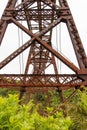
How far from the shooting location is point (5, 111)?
5.31 m

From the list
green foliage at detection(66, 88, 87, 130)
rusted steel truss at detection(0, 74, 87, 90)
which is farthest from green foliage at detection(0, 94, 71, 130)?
rusted steel truss at detection(0, 74, 87, 90)

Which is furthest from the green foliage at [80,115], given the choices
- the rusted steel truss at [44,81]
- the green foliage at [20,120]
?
the rusted steel truss at [44,81]

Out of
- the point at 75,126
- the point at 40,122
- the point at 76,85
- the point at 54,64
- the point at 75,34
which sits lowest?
the point at 54,64

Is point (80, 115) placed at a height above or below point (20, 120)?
below

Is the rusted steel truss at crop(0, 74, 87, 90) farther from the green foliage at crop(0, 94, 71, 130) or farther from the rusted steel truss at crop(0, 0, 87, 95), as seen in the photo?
the green foliage at crop(0, 94, 71, 130)

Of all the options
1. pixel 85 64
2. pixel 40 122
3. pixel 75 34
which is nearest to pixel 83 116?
pixel 40 122

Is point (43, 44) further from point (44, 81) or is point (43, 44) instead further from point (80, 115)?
point (80, 115)

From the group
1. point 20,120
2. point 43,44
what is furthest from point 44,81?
point 20,120

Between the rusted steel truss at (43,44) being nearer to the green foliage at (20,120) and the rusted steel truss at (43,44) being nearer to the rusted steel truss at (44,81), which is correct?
the rusted steel truss at (44,81)

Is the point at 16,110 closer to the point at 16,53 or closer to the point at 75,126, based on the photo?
the point at 75,126

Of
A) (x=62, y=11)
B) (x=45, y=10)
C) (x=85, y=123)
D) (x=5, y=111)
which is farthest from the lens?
(x=45, y=10)

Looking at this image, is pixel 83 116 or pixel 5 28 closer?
pixel 83 116

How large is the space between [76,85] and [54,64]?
40.8 feet

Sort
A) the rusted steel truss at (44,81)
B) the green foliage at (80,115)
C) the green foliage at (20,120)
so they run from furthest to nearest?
the rusted steel truss at (44,81) < the green foliage at (80,115) < the green foliage at (20,120)
